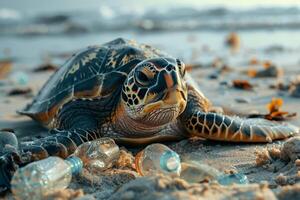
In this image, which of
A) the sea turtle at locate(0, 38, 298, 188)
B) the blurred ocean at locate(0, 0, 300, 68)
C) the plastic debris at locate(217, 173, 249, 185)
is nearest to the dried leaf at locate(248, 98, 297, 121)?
the sea turtle at locate(0, 38, 298, 188)

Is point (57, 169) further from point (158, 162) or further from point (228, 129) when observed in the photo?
point (228, 129)

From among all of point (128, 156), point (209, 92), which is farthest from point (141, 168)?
point (209, 92)

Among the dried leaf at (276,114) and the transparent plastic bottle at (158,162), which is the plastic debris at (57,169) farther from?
the dried leaf at (276,114)

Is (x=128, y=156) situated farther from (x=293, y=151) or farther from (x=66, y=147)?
(x=293, y=151)

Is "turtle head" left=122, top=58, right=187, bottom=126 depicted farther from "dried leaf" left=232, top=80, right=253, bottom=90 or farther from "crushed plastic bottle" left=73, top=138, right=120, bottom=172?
"dried leaf" left=232, top=80, right=253, bottom=90

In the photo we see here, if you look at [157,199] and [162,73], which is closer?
[157,199]

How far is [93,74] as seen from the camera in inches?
159

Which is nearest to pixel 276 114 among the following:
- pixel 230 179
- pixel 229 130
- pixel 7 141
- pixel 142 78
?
pixel 229 130

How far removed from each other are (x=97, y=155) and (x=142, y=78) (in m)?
0.60

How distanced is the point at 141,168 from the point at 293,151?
970 mm

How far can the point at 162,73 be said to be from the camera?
3.09m

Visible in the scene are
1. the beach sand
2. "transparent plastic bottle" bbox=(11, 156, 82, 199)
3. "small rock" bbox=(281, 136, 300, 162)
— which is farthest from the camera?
"small rock" bbox=(281, 136, 300, 162)

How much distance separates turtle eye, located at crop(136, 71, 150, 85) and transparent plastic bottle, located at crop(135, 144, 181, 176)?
0.48m

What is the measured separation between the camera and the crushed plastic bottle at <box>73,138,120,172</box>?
3.07 m
